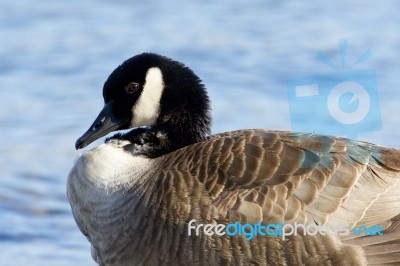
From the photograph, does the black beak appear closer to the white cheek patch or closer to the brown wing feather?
the white cheek patch

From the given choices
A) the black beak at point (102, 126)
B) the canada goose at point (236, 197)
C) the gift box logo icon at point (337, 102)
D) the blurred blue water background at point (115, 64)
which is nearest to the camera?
the canada goose at point (236, 197)

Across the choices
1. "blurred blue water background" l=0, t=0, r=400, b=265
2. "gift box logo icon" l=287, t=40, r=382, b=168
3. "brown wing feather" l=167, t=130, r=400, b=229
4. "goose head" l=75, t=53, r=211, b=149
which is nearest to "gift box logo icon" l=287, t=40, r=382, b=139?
"gift box logo icon" l=287, t=40, r=382, b=168

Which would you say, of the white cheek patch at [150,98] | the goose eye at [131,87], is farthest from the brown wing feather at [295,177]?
the goose eye at [131,87]

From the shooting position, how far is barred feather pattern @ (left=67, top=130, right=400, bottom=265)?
5465 millimetres

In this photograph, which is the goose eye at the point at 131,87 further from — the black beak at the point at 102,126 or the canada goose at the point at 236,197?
the black beak at the point at 102,126

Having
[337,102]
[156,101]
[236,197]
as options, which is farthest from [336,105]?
[236,197]

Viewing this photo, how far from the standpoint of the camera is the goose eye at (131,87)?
20.4 ft

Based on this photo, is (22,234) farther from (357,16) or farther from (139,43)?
(357,16)

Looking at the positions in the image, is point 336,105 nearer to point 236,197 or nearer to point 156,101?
point 156,101

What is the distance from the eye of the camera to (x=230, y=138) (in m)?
5.91

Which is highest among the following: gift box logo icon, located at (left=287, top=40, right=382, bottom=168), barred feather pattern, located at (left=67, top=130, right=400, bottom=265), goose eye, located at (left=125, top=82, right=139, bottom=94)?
goose eye, located at (left=125, top=82, right=139, bottom=94)

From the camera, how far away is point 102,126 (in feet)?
20.4

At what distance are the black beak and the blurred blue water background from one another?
140 cm

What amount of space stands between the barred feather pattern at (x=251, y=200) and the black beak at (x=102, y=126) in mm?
320
